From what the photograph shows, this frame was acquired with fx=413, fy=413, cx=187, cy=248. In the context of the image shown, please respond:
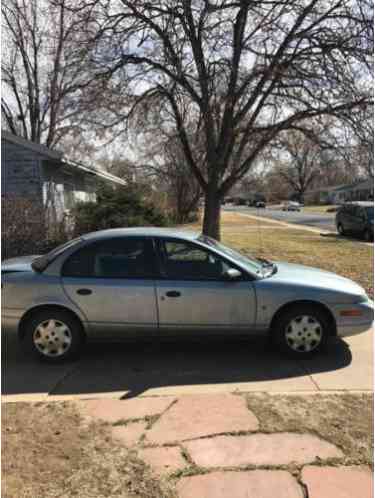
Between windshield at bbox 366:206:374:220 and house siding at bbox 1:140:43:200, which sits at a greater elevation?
house siding at bbox 1:140:43:200

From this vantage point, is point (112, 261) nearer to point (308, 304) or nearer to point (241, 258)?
point (241, 258)

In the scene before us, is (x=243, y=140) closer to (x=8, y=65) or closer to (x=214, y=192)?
(x=214, y=192)

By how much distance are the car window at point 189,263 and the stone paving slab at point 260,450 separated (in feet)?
5.93

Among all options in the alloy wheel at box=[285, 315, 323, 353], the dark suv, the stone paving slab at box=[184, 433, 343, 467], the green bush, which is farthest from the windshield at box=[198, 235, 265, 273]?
the dark suv

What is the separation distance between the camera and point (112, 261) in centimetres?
455

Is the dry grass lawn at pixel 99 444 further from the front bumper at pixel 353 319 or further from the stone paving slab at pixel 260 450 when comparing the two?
the front bumper at pixel 353 319

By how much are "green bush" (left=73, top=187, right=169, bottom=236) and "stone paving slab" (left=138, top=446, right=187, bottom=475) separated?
9811mm

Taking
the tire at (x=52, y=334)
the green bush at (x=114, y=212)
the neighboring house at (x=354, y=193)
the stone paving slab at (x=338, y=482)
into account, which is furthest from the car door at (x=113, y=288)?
the neighboring house at (x=354, y=193)

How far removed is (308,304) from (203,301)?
1.17 metres

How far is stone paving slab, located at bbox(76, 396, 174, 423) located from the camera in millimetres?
3414

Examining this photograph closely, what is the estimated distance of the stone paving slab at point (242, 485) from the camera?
249cm

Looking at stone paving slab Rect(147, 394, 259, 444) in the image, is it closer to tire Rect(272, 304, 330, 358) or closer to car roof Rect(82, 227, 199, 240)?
tire Rect(272, 304, 330, 358)

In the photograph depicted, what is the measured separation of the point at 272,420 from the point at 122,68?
10.00 metres

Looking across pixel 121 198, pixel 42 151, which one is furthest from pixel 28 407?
pixel 121 198
